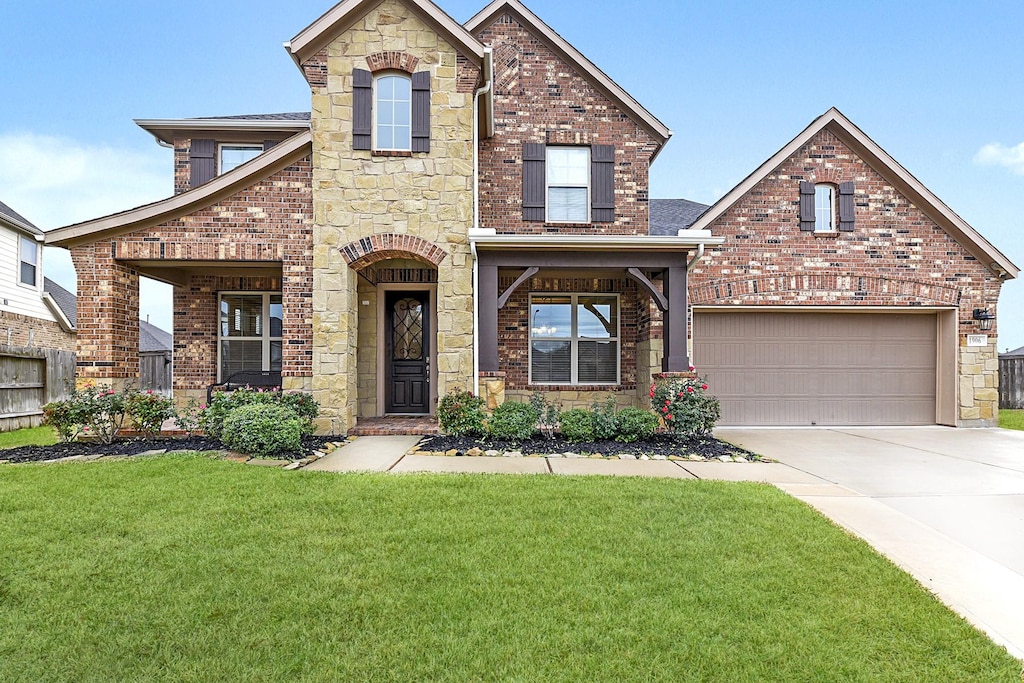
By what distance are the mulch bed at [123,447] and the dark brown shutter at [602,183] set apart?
649 cm

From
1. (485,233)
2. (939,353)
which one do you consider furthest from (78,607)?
(939,353)

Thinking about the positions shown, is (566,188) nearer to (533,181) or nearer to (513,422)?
(533,181)

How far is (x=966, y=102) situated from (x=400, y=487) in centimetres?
2495

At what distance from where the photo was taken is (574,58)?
9.97m

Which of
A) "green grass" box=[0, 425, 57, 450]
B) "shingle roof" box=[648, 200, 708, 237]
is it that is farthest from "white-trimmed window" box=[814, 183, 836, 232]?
"green grass" box=[0, 425, 57, 450]

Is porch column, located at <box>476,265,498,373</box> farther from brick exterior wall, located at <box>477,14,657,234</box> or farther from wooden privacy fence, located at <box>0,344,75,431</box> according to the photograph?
wooden privacy fence, located at <box>0,344,75,431</box>

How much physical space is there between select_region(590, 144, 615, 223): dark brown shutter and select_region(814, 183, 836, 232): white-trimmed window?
3968mm

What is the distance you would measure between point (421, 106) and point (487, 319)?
3.47 m

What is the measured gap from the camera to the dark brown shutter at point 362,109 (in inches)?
303

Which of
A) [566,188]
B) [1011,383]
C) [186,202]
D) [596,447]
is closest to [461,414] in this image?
[596,447]

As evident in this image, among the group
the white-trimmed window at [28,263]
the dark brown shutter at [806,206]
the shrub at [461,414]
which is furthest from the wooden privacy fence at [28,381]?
the dark brown shutter at [806,206]

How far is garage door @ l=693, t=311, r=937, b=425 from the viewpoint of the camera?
9.74 metres

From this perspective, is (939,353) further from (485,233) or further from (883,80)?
(883,80)

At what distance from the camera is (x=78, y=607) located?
274 centimetres
